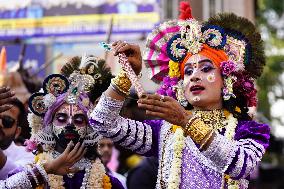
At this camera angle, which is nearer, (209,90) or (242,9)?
(209,90)

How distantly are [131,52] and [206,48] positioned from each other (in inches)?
18.7

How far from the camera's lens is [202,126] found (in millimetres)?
4246

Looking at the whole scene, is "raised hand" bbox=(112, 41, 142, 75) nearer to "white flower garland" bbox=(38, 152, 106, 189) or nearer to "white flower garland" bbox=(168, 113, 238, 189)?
"white flower garland" bbox=(168, 113, 238, 189)

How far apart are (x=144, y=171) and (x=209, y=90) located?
1846 millimetres

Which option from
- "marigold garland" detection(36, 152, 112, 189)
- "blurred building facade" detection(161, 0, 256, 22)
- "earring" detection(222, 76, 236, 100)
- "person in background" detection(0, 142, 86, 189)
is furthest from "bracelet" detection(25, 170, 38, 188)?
"blurred building facade" detection(161, 0, 256, 22)

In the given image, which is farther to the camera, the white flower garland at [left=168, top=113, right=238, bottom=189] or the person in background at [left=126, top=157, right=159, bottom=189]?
the person in background at [left=126, top=157, right=159, bottom=189]

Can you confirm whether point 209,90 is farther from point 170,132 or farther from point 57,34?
point 57,34

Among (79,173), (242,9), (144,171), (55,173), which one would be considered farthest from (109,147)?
(242,9)

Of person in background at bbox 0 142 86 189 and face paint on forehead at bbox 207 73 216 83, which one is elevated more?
face paint on forehead at bbox 207 73 216 83

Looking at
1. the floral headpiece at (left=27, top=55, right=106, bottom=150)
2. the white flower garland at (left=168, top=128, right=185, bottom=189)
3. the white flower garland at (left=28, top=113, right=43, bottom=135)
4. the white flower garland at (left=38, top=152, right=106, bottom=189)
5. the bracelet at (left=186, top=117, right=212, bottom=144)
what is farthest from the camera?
the white flower garland at (left=28, top=113, right=43, bottom=135)

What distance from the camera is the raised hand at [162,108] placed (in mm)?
4082

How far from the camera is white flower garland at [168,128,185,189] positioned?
14.8 ft

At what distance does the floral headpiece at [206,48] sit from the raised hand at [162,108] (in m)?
0.60

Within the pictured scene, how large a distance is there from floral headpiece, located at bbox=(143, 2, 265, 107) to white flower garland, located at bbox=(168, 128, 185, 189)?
0.33 meters
